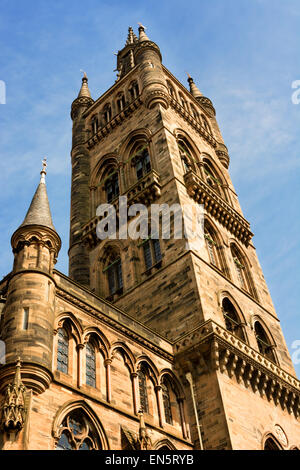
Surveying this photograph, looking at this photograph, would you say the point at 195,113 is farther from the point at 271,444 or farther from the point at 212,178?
the point at 271,444

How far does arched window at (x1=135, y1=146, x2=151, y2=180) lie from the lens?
35.5 meters

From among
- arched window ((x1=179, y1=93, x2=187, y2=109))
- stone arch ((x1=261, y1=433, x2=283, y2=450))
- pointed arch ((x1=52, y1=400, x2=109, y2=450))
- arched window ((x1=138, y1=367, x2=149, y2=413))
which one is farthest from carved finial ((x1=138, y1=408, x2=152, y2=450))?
arched window ((x1=179, y1=93, x2=187, y2=109))

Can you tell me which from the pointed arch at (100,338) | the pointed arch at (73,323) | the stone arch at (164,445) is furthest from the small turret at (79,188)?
the stone arch at (164,445)

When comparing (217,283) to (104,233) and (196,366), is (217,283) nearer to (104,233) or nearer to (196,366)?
(196,366)

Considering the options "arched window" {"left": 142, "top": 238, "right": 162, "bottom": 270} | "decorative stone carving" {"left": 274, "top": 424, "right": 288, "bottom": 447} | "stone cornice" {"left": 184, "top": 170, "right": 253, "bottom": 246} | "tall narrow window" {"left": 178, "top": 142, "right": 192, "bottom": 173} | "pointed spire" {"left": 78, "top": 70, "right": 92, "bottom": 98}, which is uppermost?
"pointed spire" {"left": 78, "top": 70, "right": 92, "bottom": 98}

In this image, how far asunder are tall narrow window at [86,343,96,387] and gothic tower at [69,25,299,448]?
465 centimetres

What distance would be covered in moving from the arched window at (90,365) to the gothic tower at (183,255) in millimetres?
4645

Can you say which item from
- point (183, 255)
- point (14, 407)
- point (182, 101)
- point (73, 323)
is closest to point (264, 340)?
point (183, 255)

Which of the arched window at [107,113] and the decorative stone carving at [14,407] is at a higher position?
the arched window at [107,113]

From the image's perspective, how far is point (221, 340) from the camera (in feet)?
76.7

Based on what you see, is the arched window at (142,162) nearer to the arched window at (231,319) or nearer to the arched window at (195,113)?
the arched window at (195,113)

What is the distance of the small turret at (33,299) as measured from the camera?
1673 cm

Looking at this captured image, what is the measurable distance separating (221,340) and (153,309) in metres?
4.75

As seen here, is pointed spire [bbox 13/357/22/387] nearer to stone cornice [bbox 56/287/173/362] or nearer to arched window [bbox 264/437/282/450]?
stone cornice [bbox 56/287/173/362]
